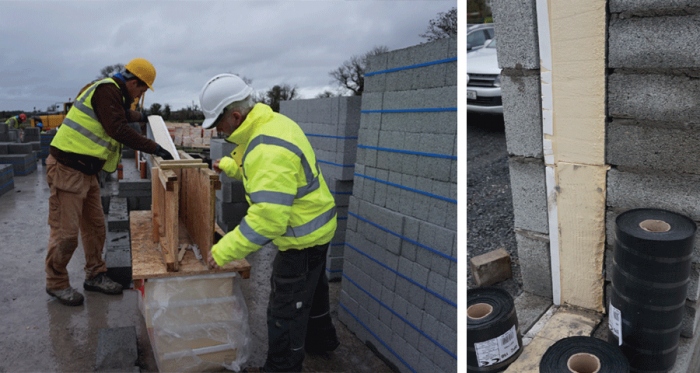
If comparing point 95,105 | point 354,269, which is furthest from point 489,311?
point 95,105

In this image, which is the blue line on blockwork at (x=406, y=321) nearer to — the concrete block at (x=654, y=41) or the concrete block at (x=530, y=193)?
the concrete block at (x=530, y=193)

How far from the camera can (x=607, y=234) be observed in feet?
10.9

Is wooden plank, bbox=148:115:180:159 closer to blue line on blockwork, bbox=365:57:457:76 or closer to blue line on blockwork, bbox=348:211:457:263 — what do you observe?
blue line on blockwork, bbox=348:211:457:263

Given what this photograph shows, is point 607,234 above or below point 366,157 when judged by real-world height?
below

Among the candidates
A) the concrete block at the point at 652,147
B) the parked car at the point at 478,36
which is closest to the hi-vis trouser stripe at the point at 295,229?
the concrete block at the point at 652,147

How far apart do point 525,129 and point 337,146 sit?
226 centimetres

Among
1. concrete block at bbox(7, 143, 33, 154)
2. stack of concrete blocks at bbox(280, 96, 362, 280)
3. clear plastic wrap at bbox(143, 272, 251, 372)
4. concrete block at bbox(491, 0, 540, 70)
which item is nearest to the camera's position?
concrete block at bbox(491, 0, 540, 70)

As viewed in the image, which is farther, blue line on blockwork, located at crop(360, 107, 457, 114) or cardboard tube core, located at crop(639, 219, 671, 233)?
blue line on blockwork, located at crop(360, 107, 457, 114)

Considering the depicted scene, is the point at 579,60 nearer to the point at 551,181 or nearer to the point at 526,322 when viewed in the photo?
the point at 551,181

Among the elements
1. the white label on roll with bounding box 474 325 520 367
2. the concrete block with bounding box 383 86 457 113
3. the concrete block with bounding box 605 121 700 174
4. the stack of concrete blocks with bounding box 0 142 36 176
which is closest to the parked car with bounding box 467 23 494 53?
the concrete block with bounding box 383 86 457 113

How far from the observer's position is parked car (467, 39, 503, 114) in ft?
27.6

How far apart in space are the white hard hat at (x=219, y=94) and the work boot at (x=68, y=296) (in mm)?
2636

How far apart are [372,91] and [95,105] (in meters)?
2.30

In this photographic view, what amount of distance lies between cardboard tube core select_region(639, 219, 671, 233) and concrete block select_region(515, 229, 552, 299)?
81 cm
